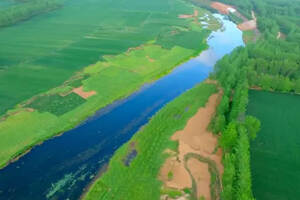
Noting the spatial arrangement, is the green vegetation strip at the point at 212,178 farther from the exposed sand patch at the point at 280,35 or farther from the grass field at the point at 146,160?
the exposed sand patch at the point at 280,35

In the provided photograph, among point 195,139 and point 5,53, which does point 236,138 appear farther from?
point 5,53

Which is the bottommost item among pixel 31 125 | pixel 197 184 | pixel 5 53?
pixel 197 184

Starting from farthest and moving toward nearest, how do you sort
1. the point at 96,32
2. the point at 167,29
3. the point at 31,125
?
the point at 167,29 → the point at 96,32 → the point at 31,125

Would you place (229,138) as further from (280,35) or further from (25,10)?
(25,10)

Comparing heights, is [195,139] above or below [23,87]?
below

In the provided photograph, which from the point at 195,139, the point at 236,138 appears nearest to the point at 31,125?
the point at 195,139

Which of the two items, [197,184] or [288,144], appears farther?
[288,144]
